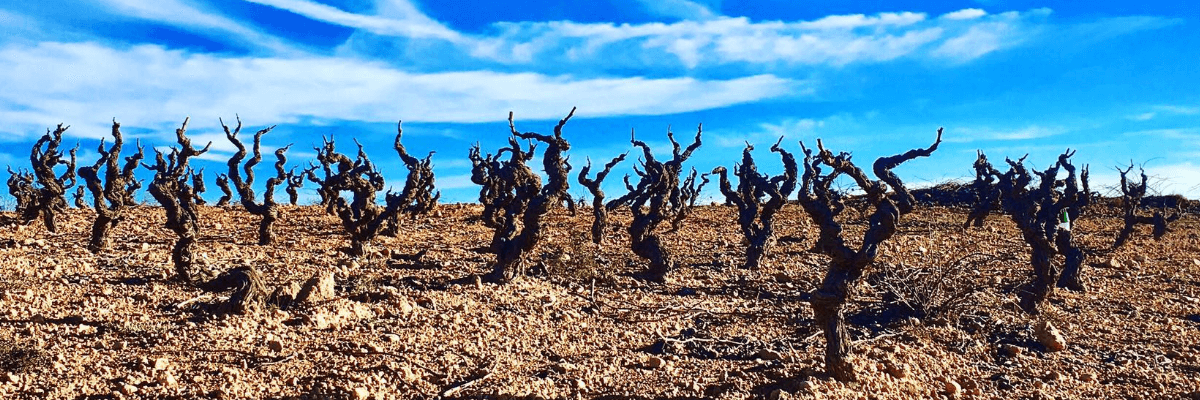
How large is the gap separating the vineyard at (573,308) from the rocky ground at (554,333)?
40mm

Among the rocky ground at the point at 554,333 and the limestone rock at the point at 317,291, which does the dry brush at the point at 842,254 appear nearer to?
the rocky ground at the point at 554,333

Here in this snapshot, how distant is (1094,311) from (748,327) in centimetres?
555

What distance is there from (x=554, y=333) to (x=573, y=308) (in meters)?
1.35

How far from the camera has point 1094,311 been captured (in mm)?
11484

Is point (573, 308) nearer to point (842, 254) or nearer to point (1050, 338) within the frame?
point (842, 254)

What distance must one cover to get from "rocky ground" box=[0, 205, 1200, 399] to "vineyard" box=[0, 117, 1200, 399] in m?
0.04

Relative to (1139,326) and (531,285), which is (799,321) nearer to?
(531,285)

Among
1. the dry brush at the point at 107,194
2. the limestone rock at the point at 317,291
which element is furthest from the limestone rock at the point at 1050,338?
the dry brush at the point at 107,194

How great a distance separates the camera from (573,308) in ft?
33.3

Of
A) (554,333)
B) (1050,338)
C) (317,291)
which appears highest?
(317,291)

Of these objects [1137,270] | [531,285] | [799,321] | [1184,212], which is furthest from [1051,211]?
[1184,212]

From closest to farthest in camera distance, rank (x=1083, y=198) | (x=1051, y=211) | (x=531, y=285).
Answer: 1. (x=531, y=285)
2. (x=1051, y=211)
3. (x=1083, y=198)

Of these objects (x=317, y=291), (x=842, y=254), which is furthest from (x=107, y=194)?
(x=842, y=254)

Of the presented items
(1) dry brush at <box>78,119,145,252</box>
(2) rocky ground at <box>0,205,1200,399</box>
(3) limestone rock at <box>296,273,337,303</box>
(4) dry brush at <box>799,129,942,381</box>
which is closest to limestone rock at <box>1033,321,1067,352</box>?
(2) rocky ground at <box>0,205,1200,399</box>
